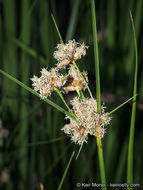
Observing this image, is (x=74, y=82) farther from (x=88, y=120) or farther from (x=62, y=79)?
(x=88, y=120)

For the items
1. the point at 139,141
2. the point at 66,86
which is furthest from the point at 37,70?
the point at 139,141

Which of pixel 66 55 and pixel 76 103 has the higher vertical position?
pixel 66 55

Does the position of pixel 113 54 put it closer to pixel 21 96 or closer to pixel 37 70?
pixel 37 70

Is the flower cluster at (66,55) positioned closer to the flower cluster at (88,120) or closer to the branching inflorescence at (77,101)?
the branching inflorescence at (77,101)

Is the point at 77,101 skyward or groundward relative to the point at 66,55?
groundward

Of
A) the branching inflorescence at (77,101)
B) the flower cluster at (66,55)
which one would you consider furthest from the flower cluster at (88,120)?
the flower cluster at (66,55)

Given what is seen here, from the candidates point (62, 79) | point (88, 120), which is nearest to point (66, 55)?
point (62, 79)

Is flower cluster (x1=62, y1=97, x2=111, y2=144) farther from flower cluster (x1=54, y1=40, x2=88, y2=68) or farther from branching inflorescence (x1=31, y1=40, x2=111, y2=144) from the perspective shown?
flower cluster (x1=54, y1=40, x2=88, y2=68)

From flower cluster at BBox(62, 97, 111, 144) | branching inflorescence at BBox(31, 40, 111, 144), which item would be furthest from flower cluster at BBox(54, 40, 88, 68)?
flower cluster at BBox(62, 97, 111, 144)

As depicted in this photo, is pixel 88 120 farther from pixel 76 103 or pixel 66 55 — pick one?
pixel 66 55

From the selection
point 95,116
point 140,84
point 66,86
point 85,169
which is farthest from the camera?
point 140,84

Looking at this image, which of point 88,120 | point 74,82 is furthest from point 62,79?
point 88,120
